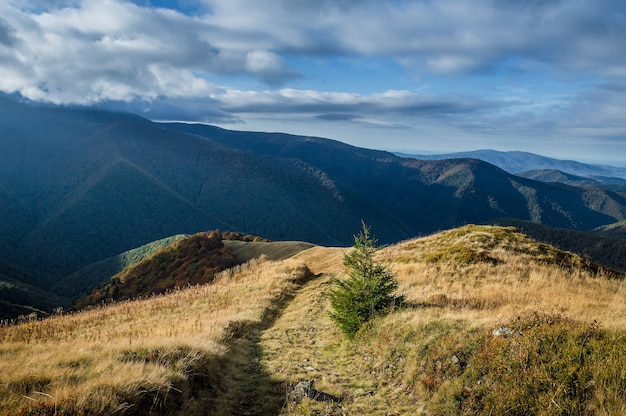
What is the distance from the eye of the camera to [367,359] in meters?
10.1

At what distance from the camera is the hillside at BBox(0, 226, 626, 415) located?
20.2 feet

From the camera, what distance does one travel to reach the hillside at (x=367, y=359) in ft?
20.2

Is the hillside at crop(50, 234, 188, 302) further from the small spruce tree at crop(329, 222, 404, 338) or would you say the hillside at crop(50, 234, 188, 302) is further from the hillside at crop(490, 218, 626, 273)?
the small spruce tree at crop(329, 222, 404, 338)

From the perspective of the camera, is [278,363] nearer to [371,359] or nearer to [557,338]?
[371,359]

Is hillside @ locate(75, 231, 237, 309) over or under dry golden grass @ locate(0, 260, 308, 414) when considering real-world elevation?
under

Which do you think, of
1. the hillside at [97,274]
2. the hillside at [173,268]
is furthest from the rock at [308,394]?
the hillside at [97,274]

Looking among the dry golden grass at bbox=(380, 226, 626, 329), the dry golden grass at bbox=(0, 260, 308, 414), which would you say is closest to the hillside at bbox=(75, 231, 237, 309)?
the dry golden grass at bbox=(380, 226, 626, 329)

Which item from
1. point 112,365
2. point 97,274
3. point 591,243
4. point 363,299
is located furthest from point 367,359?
point 591,243

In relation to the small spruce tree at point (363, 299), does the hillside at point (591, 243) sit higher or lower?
lower

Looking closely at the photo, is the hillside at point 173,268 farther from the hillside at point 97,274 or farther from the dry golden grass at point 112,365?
the hillside at point 97,274

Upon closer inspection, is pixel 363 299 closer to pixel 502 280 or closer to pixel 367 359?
pixel 367 359

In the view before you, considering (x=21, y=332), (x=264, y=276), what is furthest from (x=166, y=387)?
(x=264, y=276)

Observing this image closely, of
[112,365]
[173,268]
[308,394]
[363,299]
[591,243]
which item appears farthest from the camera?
[591,243]

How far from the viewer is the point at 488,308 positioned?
36.0 feet
